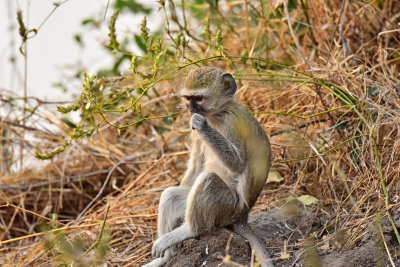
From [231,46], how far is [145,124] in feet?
5.13

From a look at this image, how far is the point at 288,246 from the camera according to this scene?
495cm

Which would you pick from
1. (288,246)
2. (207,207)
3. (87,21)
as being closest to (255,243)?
(288,246)

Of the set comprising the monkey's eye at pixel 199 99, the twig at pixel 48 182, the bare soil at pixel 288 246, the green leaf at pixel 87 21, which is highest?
the green leaf at pixel 87 21

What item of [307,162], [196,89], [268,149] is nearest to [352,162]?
[307,162]

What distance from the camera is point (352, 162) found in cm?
548

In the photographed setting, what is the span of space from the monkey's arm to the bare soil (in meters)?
0.55

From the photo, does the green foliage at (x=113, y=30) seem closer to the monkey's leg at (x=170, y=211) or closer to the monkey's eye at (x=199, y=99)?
the monkey's eye at (x=199, y=99)

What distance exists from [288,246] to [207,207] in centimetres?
73

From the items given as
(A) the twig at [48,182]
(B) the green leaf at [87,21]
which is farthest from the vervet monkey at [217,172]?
(B) the green leaf at [87,21]

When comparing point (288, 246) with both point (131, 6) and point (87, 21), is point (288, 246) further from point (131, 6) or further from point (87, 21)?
point (131, 6)

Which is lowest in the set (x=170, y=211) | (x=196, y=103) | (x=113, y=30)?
(x=170, y=211)

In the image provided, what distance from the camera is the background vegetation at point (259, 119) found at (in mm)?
5164

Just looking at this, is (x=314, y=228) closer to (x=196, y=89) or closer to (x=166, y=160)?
(x=196, y=89)

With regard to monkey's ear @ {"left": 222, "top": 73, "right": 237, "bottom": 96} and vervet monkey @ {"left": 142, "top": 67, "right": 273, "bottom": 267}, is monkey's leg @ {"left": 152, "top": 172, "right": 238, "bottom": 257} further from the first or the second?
monkey's ear @ {"left": 222, "top": 73, "right": 237, "bottom": 96}
